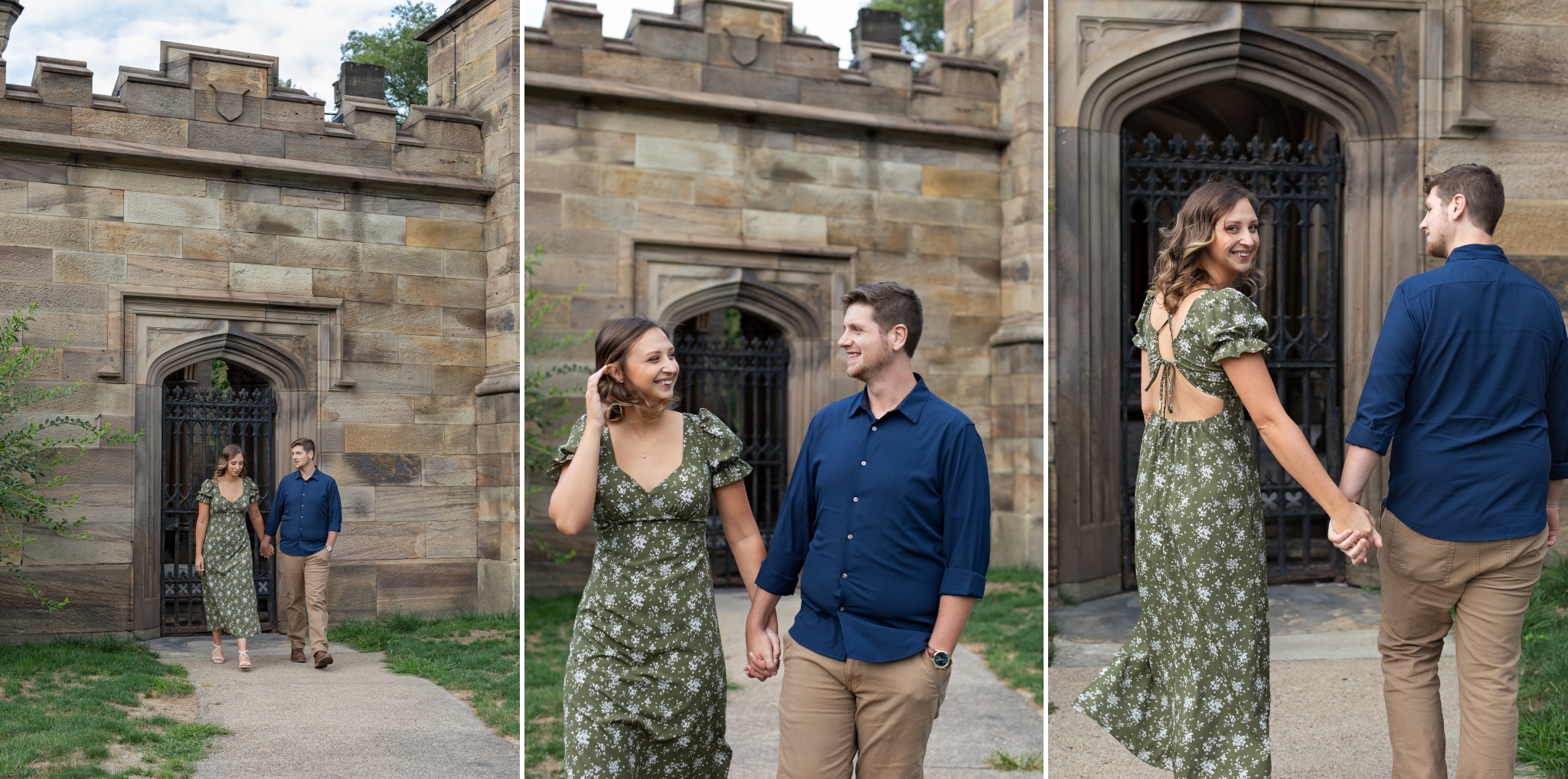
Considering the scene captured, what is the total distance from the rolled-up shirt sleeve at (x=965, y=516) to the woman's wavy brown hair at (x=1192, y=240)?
0.73 meters

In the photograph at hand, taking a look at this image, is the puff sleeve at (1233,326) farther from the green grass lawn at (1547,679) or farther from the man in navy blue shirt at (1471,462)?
the green grass lawn at (1547,679)

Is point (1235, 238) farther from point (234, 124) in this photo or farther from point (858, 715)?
point (234, 124)

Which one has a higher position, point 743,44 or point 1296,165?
point 743,44

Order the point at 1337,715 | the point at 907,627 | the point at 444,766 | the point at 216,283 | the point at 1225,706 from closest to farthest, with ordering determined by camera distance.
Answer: the point at 907,627 → the point at 1225,706 → the point at 216,283 → the point at 444,766 → the point at 1337,715

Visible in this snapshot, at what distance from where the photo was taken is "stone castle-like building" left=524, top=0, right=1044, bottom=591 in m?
8.38

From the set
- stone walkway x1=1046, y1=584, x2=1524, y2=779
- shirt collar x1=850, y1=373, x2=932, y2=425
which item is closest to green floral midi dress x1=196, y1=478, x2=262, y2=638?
shirt collar x1=850, y1=373, x2=932, y2=425

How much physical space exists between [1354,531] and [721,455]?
61.4 inches

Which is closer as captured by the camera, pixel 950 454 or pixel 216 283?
pixel 950 454

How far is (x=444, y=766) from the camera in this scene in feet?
12.9

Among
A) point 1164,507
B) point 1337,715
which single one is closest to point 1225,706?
point 1164,507

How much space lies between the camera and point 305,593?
3.64 metres

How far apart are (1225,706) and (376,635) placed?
2.58 meters

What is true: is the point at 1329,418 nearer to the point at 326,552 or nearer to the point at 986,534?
the point at 986,534

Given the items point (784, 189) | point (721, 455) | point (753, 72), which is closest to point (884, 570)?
point (721, 455)
